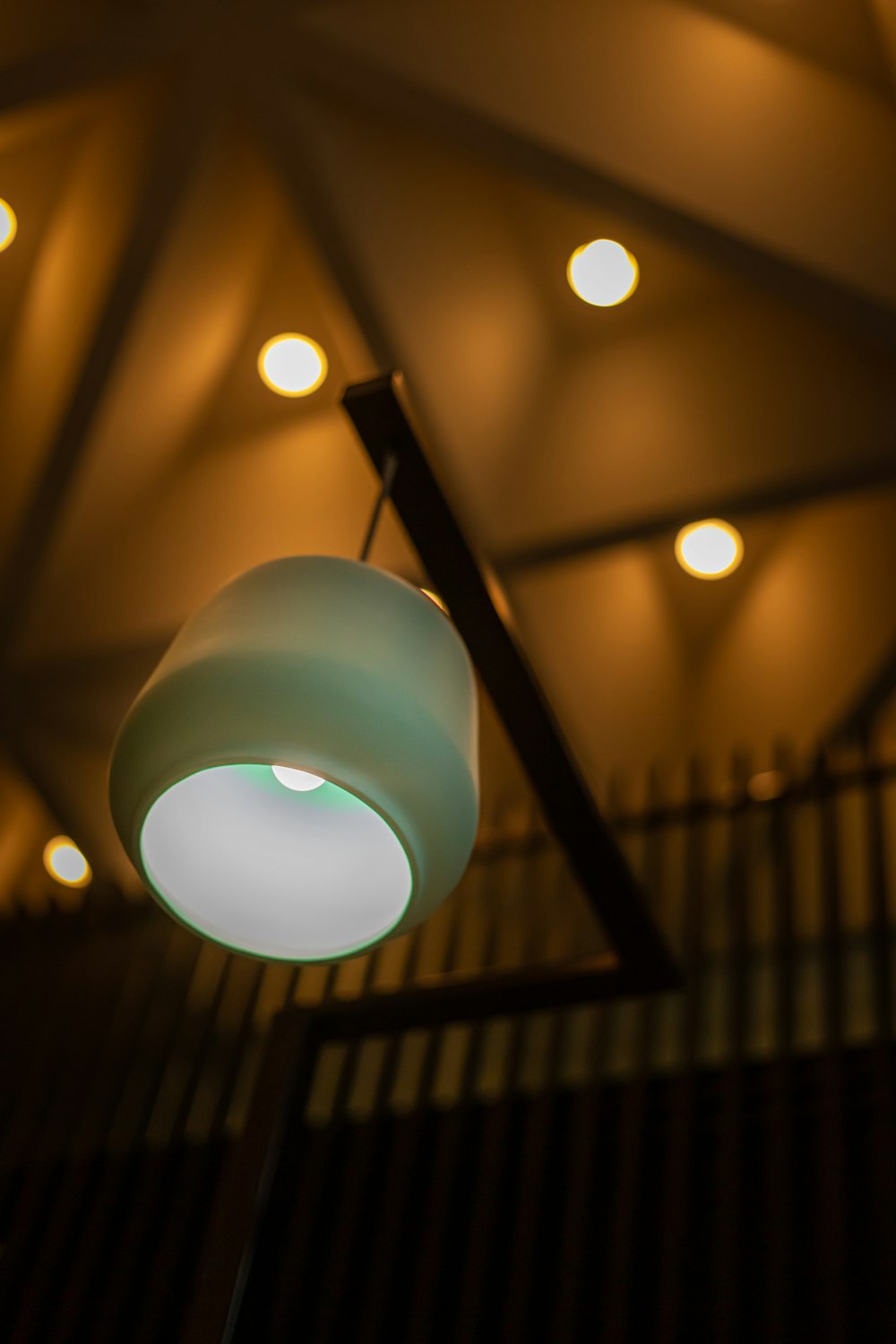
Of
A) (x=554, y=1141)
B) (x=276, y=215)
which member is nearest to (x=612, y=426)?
(x=276, y=215)

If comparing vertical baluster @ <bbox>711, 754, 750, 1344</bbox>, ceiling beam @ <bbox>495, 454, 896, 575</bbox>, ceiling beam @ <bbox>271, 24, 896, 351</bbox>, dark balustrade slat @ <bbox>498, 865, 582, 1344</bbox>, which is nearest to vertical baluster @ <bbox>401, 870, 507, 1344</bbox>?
dark balustrade slat @ <bbox>498, 865, 582, 1344</bbox>

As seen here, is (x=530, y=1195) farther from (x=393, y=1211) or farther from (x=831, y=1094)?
(x=831, y=1094)

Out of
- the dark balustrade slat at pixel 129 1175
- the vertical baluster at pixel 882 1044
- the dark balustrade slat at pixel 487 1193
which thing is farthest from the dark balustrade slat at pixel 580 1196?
the dark balustrade slat at pixel 129 1175

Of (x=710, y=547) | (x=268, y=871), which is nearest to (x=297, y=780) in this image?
(x=268, y=871)

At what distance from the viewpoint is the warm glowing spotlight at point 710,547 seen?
15.1 feet

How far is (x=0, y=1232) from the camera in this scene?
3648 mm

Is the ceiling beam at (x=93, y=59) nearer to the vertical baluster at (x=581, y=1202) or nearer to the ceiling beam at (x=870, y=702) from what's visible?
the vertical baluster at (x=581, y=1202)

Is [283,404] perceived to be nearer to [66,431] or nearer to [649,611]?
[66,431]

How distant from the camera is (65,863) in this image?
19.4 ft

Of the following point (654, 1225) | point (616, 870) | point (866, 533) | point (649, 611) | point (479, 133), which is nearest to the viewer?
point (616, 870)

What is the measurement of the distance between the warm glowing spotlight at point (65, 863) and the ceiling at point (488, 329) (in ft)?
1.50

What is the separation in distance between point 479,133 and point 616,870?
254cm

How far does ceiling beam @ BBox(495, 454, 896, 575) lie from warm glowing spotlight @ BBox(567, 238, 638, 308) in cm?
67

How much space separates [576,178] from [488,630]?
245cm
